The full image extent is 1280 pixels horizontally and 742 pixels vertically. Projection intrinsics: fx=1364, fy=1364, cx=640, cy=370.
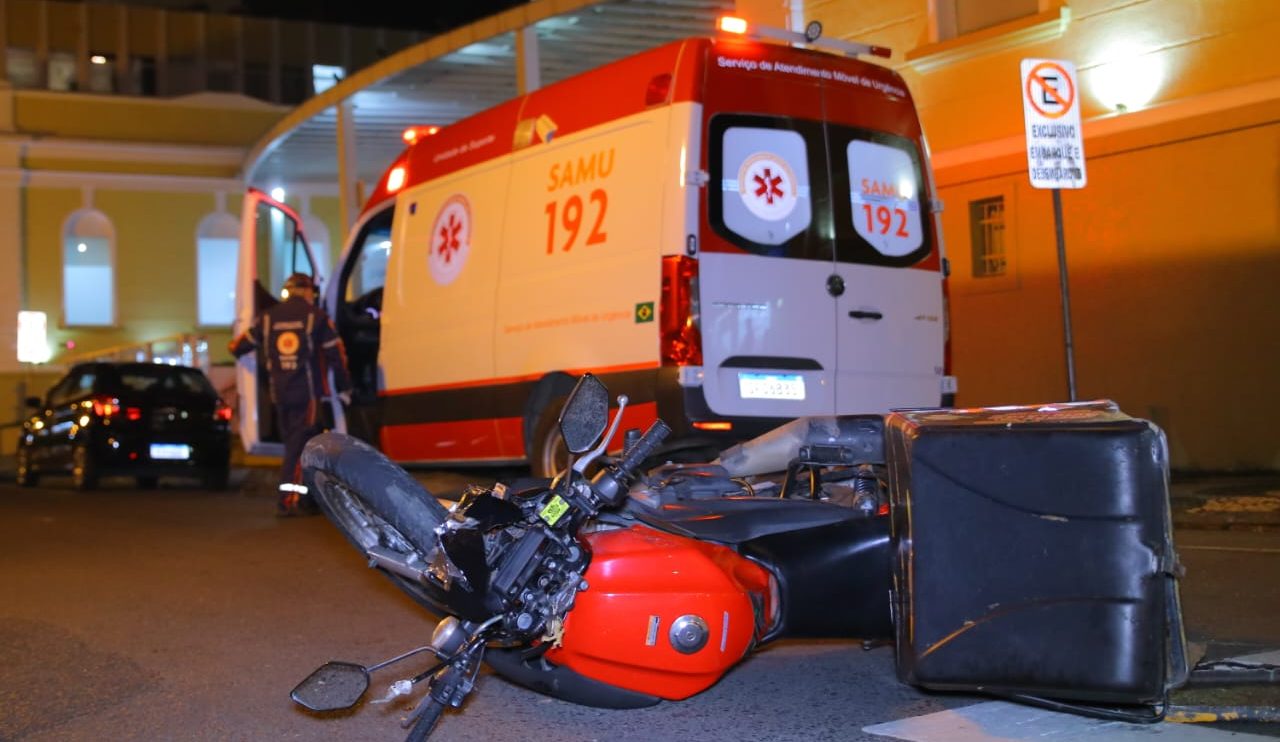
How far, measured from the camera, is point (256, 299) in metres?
10.2

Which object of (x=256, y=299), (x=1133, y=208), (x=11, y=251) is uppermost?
(x=11, y=251)

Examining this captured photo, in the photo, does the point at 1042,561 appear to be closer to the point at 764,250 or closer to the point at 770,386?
the point at 770,386

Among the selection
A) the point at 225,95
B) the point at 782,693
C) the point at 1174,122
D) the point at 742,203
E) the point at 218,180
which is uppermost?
the point at 225,95

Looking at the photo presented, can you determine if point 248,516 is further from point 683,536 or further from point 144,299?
point 144,299

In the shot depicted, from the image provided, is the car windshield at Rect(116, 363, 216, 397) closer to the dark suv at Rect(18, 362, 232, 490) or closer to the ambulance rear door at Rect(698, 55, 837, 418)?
the dark suv at Rect(18, 362, 232, 490)

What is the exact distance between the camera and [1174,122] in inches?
391

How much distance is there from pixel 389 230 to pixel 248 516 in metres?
2.53

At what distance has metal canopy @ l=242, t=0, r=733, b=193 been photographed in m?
14.9

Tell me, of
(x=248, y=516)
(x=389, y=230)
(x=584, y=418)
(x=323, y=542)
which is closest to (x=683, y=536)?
(x=584, y=418)

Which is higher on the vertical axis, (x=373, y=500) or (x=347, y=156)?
(x=347, y=156)

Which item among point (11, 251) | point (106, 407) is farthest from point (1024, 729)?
point (11, 251)

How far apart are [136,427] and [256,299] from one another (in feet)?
15.6

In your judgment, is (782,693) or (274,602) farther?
(274,602)

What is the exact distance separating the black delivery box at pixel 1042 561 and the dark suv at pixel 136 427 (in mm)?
11902
